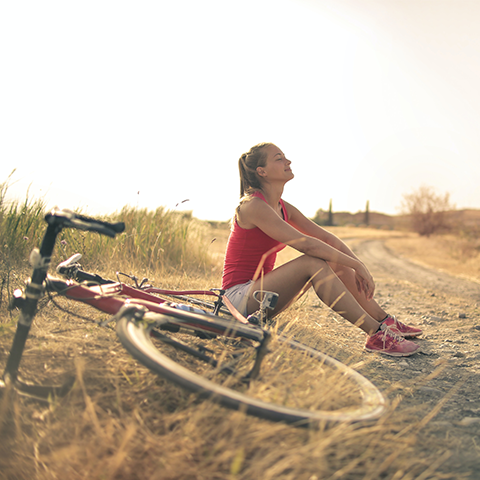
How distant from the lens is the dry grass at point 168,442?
1259mm

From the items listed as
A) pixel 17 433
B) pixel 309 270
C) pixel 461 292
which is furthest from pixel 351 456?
pixel 461 292

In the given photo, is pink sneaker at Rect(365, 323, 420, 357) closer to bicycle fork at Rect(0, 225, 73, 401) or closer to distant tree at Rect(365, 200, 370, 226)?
bicycle fork at Rect(0, 225, 73, 401)

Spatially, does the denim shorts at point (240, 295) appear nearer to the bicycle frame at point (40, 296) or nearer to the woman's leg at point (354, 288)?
the woman's leg at point (354, 288)

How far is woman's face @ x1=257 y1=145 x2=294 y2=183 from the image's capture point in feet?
10.3

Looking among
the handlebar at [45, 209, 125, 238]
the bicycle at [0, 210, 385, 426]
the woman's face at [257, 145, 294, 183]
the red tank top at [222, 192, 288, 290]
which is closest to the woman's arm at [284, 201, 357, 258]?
the woman's face at [257, 145, 294, 183]

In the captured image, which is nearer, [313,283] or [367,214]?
[313,283]

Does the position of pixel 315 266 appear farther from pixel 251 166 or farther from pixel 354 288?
pixel 251 166

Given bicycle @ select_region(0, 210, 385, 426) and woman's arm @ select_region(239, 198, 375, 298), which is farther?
woman's arm @ select_region(239, 198, 375, 298)

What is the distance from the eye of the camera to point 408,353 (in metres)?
3.04

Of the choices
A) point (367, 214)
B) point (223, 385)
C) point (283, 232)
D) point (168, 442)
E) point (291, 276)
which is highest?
point (367, 214)

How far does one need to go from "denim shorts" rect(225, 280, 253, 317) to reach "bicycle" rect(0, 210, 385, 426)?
65 centimetres

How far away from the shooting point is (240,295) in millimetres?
2963

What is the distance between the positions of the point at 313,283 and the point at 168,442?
1.83 meters

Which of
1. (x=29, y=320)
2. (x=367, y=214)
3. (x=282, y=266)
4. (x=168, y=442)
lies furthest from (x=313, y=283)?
(x=367, y=214)
